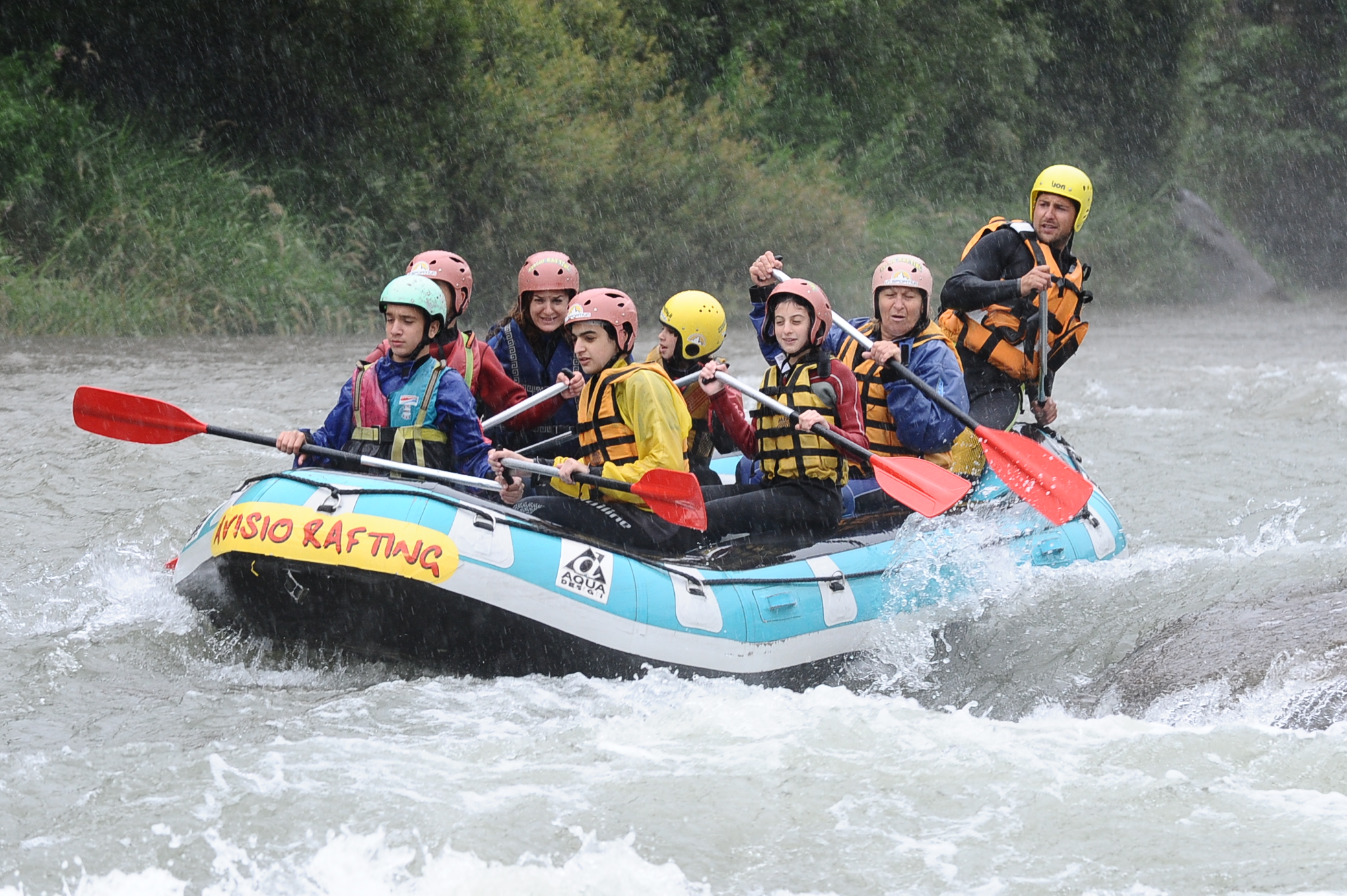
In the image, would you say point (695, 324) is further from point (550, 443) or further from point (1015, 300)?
point (1015, 300)

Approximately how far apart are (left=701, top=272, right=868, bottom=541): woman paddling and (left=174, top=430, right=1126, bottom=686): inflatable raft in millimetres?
247

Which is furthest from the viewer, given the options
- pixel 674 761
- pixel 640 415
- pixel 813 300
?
pixel 813 300

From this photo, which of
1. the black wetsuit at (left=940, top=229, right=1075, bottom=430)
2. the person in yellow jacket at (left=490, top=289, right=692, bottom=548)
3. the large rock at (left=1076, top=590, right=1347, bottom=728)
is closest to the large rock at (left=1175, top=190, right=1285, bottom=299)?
the black wetsuit at (left=940, top=229, right=1075, bottom=430)

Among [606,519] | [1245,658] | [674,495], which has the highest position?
[674,495]

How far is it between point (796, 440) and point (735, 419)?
1.13 ft

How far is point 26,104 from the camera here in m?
13.2

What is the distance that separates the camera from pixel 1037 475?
5801mm

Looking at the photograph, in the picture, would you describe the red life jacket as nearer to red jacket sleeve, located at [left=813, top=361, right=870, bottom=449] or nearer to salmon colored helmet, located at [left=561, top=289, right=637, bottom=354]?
salmon colored helmet, located at [left=561, top=289, right=637, bottom=354]

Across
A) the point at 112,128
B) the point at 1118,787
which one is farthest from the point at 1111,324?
the point at 1118,787

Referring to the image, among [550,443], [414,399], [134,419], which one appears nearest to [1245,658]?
[550,443]

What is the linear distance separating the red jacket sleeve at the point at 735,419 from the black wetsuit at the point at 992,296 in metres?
1.04

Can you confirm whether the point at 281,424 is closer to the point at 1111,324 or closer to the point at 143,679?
the point at 143,679

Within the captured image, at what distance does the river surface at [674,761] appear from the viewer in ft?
11.8

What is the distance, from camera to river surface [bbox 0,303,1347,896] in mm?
3604
